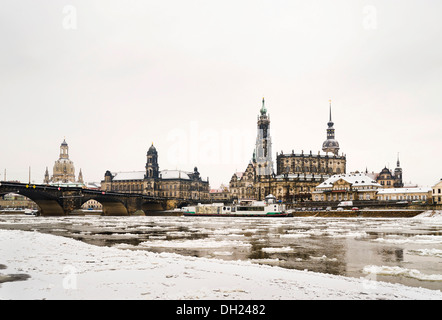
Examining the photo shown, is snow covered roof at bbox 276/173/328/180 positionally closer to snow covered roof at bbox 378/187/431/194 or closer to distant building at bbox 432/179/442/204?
snow covered roof at bbox 378/187/431/194

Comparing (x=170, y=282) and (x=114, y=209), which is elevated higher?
(x=170, y=282)

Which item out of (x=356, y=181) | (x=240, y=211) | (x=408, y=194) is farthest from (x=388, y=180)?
(x=240, y=211)

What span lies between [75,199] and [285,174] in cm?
9650

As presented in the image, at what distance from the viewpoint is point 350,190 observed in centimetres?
13725

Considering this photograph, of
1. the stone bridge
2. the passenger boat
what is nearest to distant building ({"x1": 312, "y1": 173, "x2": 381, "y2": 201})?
the passenger boat

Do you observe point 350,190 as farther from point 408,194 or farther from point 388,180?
point 388,180

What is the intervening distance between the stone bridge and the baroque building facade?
50.8 meters

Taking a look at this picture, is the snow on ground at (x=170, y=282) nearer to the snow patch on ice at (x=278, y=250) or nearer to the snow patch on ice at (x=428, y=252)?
the snow patch on ice at (x=278, y=250)

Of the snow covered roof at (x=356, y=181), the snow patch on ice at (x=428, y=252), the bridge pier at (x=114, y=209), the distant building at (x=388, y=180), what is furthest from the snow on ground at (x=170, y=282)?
the distant building at (x=388, y=180)

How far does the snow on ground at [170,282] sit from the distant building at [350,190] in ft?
410

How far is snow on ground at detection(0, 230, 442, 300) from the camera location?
12375mm
